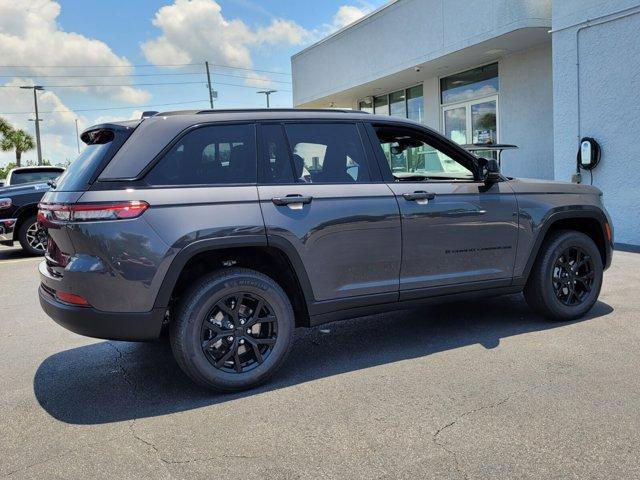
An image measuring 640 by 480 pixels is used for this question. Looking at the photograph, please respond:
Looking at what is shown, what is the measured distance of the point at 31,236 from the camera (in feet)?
33.6

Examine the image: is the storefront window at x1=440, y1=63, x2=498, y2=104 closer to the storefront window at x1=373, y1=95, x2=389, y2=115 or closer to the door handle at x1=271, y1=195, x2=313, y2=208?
the storefront window at x1=373, y1=95, x2=389, y2=115

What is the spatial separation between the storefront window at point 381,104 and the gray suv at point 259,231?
42.7 feet

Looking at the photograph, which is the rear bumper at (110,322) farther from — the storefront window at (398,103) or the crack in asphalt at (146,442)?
the storefront window at (398,103)

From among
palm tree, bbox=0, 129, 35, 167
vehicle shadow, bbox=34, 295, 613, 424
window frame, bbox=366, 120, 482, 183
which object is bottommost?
vehicle shadow, bbox=34, 295, 613, 424

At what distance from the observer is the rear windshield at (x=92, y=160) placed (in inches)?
137

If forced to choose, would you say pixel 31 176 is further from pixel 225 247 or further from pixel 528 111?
pixel 528 111

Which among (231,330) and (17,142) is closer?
(231,330)

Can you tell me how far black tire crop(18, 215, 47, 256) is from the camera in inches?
397

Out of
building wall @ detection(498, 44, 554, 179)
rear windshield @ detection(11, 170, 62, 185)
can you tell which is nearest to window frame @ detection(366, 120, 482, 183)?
building wall @ detection(498, 44, 554, 179)

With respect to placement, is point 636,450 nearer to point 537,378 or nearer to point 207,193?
point 537,378

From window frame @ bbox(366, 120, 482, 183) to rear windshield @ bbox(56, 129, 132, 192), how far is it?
5.84 feet

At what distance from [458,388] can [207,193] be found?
2018mm

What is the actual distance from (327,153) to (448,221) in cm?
107

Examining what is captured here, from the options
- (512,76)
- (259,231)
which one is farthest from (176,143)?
(512,76)
